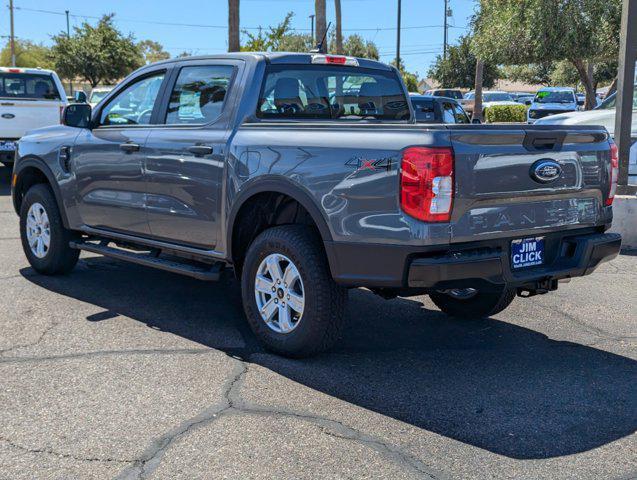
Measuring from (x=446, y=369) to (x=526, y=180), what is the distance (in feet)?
4.18


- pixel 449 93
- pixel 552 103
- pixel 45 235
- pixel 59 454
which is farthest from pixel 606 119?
pixel 449 93

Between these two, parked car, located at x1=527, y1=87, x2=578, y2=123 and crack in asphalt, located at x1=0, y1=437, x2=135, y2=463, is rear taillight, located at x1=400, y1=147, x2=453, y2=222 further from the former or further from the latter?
parked car, located at x1=527, y1=87, x2=578, y2=123

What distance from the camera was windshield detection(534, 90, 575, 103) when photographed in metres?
33.6

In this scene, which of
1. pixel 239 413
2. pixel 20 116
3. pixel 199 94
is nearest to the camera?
pixel 239 413

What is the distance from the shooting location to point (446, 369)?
4973 millimetres

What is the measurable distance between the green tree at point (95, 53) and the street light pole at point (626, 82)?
47291 mm

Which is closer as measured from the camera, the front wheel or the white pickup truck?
the front wheel

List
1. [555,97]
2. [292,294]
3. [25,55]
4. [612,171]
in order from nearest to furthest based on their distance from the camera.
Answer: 1. [292,294]
2. [612,171]
3. [555,97]
4. [25,55]

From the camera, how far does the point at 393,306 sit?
6559 millimetres

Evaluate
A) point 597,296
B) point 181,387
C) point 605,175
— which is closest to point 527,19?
point 597,296

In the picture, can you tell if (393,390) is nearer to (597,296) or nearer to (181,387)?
(181,387)

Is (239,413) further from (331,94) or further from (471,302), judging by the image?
(331,94)

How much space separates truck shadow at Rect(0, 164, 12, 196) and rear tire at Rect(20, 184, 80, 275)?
6.96 m

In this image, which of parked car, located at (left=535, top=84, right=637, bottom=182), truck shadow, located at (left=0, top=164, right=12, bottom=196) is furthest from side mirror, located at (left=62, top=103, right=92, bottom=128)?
truck shadow, located at (left=0, top=164, right=12, bottom=196)
